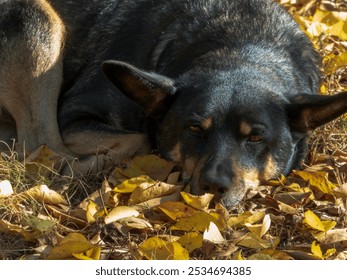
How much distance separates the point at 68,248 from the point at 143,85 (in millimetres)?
1289

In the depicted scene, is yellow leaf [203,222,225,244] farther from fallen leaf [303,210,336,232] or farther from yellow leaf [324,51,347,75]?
yellow leaf [324,51,347,75]

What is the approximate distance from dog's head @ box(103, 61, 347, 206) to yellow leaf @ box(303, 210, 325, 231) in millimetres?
472

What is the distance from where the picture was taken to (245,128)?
5.20 m

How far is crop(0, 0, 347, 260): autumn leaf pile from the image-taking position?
15.6 feet

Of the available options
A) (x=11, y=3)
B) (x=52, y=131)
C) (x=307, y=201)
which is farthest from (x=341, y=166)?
(x=11, y=3)

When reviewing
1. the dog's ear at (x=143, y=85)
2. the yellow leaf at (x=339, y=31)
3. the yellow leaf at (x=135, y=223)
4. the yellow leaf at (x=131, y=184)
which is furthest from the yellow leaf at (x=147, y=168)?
the yellow leaf at (x=339, y=31)

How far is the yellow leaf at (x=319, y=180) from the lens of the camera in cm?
539

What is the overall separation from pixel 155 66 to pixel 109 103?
0.45 metres

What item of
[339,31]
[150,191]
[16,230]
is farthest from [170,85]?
[339,31]

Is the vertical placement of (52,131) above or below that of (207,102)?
below

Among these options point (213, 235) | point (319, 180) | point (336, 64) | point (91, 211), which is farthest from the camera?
point (336, 64)

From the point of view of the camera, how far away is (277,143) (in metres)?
5.35

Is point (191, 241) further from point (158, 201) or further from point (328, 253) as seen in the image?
point (328, 253)
